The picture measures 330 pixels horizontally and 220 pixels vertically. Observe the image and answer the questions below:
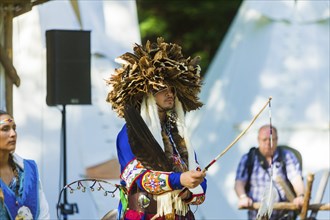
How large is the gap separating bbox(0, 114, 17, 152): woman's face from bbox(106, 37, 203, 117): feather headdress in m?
0.87

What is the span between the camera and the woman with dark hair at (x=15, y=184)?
6.79 meters

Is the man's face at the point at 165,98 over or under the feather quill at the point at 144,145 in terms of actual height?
over

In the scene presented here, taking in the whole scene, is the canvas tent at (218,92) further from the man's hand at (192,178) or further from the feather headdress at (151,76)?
the man's hand at (192,178)

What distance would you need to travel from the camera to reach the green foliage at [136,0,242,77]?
64.4ft

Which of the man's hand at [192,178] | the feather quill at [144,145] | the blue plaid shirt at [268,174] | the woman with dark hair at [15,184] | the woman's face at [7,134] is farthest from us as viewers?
the blue plaid shirt at [268,174]

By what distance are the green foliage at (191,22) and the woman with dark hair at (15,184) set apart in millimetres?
12258

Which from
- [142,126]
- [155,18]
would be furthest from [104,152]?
[155,18]

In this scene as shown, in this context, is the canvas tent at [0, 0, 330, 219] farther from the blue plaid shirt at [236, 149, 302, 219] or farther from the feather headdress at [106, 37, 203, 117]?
the feather headdress at [106, 37, 203, 117]

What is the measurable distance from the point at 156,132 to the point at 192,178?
18.0 inches

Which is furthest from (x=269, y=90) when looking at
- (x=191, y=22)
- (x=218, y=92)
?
(x=191, y=22)

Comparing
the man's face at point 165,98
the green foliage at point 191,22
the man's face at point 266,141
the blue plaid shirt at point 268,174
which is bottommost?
the blue plaid shirt at point 268,174

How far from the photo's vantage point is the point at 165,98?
6305mm

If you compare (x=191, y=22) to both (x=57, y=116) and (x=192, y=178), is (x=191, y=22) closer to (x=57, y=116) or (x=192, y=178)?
(x=57, y=116)

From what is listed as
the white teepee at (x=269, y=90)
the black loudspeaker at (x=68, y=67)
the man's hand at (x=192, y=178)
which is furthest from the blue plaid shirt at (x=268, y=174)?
the man's hand at (x=192, y=178)
